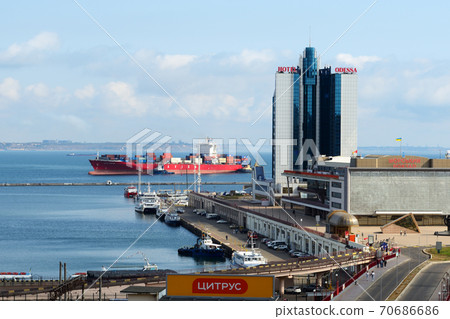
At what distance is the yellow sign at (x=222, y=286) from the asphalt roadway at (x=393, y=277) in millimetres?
7724

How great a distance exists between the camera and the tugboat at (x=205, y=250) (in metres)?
63.7

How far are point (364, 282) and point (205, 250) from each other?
27622 mm

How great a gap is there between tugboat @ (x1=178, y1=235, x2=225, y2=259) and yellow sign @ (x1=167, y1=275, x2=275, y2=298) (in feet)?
119

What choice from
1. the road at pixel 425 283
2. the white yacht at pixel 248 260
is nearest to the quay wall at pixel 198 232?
the white yacht at pixel 248 260

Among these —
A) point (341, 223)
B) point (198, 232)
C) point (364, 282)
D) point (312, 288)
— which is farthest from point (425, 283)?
point (198, 232)

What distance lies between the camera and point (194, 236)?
3115 inches

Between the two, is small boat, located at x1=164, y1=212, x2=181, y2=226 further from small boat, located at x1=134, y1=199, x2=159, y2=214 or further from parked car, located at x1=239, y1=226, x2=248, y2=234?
small boat, located at x1=134, y1=199, x2=159, y2=214

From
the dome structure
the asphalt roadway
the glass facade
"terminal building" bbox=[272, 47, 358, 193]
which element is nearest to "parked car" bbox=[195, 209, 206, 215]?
"terminal building" bbox=[272, 47, 358, 193]

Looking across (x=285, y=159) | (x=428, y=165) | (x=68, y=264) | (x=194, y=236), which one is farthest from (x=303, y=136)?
(x=68, y=264)

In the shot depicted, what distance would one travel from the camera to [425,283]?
36812mm

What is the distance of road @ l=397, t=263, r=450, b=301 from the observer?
33.2m

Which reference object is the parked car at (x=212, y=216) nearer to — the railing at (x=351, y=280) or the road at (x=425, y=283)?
the railing at (x=351, y=280)

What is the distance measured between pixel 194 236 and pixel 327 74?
4959cm

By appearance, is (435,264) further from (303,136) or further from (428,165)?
(303,136)
